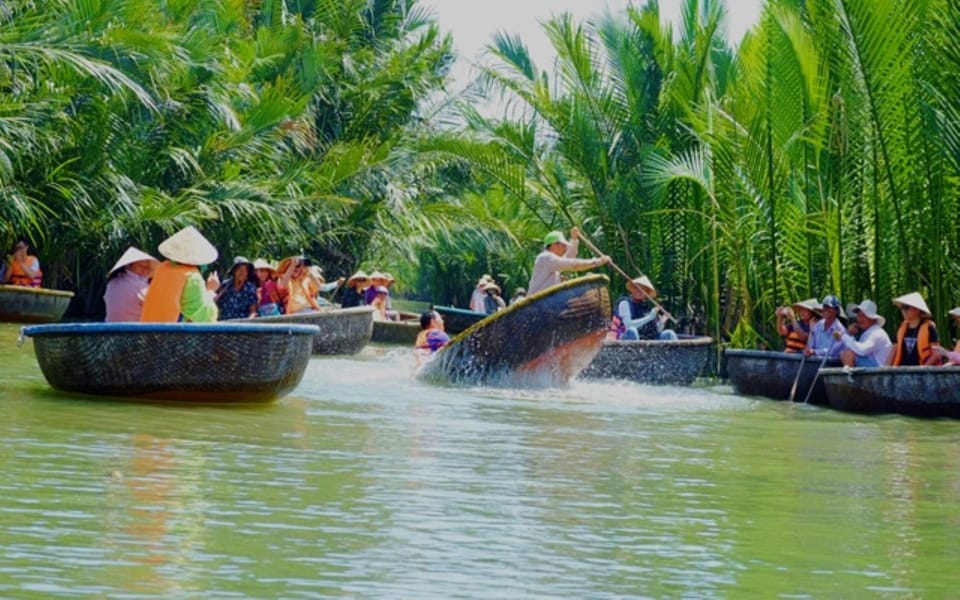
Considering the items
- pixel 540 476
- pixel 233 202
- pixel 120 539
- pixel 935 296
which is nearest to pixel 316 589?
pixel 120 539

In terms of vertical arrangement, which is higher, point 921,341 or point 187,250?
point 187,250

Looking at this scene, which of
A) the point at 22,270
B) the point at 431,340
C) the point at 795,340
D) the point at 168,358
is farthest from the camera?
the point at 22,270

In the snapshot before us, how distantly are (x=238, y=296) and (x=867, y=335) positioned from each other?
273 inches

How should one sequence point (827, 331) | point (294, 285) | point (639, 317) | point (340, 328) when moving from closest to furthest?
1. point (827, 331)
2. point (639, 317)
3. point (294, 285)
4. point (340, 328)

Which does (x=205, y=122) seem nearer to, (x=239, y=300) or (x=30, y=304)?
(x=30, y=304)

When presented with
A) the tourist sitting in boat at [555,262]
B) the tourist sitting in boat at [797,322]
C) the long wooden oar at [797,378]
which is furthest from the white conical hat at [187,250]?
the tourist sitting in boat at [797,322]

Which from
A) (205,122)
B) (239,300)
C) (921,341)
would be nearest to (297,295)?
(239,300)

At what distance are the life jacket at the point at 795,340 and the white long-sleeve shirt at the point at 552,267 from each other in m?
2.39

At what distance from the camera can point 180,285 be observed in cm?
1250

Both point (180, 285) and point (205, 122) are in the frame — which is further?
point (205, 122)

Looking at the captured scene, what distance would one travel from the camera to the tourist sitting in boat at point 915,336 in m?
15.3

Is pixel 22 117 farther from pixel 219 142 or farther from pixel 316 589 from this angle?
pixel 316 589

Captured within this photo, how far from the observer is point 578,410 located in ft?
46.7

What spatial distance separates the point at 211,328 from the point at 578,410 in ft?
10.9
